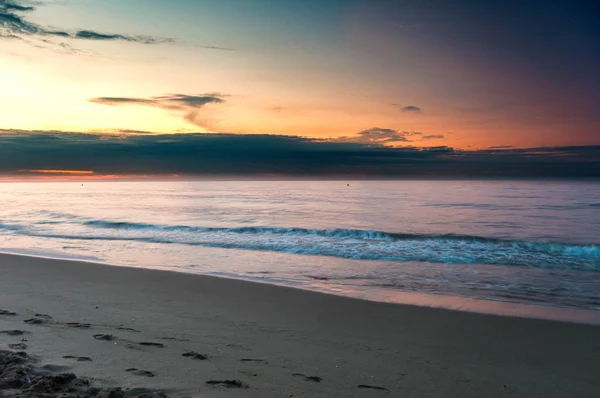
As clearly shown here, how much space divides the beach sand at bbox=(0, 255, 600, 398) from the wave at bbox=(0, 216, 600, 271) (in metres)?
7.72

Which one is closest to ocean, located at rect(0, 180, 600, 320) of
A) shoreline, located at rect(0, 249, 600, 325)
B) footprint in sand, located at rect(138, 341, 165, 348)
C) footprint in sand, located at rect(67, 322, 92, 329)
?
shoreline, located at rect(0, 249, 600, 325)

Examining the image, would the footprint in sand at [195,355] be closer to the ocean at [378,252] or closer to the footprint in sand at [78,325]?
the footprint in sand at [78,325]

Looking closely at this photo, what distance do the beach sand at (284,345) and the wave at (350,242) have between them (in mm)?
7723

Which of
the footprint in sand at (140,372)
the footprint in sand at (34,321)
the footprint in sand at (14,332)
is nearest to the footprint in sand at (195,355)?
the footprint in sand at (140,372)

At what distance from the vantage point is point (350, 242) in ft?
63.7

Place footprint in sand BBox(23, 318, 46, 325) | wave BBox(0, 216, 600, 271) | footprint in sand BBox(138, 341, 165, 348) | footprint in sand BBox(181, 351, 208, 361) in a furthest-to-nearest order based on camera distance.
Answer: wave BBox(0, 216, 600, 271) < footprint in sand BBox(23, 318, 46, 325) < footprint in sand BBox(138, 341, 165, 348) < footprint in sand BBox(181, 351, 208, 361)

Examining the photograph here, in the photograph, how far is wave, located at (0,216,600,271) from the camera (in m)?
15.4

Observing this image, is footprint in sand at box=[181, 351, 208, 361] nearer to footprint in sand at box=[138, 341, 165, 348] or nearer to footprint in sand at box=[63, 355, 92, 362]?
footprint in sand at box=[138, 341, 165, 348]

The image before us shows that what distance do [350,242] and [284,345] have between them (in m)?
13.8

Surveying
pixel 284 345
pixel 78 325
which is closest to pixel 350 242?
pixel 284 345

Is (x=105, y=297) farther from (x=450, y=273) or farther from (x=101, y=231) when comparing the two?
(x=101, y=231)

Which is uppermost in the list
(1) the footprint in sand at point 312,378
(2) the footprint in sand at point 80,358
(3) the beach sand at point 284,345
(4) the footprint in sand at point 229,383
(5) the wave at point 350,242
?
(2) the footprint in sand at point 80,358

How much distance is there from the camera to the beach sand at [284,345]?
453 centimetres

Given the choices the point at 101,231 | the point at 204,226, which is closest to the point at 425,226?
the point at 204,226
